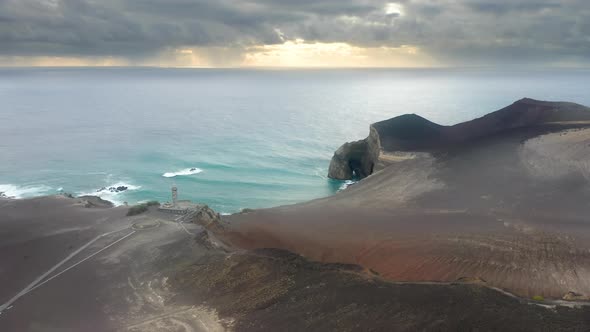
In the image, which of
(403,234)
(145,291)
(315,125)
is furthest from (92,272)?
(315,125)

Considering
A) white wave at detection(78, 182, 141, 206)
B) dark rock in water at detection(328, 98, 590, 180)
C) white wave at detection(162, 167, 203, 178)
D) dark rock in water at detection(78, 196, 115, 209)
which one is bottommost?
white wave at detection(78, 182, 141, 206)

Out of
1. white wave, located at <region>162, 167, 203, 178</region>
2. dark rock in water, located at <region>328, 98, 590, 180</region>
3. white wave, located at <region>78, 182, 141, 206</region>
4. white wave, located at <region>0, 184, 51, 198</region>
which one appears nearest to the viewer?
dark rock in water, located at <region>328, 98, 590, 180</region>

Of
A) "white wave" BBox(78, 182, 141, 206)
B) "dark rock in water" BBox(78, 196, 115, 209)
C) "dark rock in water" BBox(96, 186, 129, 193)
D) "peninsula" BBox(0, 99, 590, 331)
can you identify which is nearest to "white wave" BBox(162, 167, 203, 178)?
"white wave" BBox(78, 182, 141, 206)

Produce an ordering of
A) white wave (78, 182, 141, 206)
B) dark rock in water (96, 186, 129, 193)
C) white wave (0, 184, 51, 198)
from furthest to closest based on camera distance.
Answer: dark rock in water (96, 186, 129, 193) → white wave (0, 184, 51, 198) → white wave (78, 182, 141, 206)

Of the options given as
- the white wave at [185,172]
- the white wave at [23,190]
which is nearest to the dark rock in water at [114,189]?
the white wave at [23,190]

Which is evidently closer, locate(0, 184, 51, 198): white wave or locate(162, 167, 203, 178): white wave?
locate(0, 184, 51, 198): white wave

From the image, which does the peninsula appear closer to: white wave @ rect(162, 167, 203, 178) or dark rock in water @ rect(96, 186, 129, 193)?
dark rock in water @ rect(96, 186, 129, 193)

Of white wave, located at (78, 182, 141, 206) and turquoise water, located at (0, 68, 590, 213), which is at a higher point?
turquoise water, located at (0, 68, 590, 213)

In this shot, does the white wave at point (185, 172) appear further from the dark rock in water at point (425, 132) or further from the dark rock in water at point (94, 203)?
the dark rock in water at point (425, 132)
